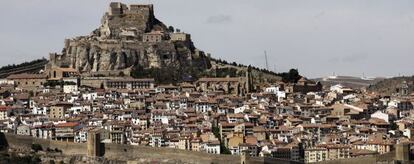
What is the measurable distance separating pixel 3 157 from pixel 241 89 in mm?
17789

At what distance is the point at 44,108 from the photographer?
187ft

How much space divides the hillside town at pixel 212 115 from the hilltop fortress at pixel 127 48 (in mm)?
1891

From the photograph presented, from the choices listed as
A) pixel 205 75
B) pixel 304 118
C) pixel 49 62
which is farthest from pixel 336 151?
pixel 49 62

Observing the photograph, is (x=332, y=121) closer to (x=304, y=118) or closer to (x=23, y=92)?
(x=304, y=118)

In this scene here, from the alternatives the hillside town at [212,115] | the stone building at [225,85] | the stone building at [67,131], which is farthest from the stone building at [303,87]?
the stone building at [67,131]

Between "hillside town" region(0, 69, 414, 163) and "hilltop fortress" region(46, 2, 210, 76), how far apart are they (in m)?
1.89


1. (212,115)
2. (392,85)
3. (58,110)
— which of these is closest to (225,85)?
(212,115)

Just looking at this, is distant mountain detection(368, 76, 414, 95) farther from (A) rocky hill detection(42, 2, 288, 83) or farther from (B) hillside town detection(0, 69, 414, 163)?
(A) rocky hill detection(42, 2, 288, 83)

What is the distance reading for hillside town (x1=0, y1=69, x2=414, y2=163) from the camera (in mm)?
49906

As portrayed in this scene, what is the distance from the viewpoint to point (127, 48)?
6662 cm

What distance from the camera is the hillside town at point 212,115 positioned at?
4991 centimetres

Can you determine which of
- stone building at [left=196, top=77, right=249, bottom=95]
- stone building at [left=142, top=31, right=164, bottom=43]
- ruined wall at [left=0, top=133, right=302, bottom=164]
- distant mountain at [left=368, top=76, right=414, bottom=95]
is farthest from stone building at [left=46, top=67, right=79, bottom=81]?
distant mountain at [left=368, top=76, right=414, bottom=95]

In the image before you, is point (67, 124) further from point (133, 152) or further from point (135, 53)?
point (135, 53)

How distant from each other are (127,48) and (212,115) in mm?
12596
